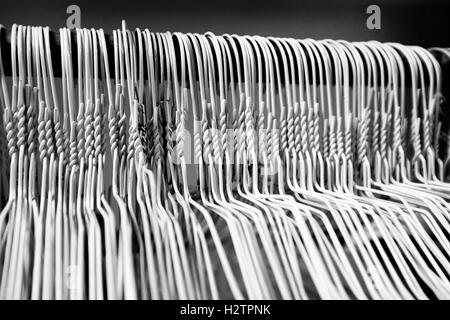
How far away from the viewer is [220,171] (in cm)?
34

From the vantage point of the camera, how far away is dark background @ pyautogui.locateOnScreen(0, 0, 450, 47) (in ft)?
1.76

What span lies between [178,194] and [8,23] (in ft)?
1.13

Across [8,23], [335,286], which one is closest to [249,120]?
[335,286]

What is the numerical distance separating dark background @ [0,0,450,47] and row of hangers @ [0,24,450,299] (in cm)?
18

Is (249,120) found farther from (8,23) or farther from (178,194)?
(8,23)

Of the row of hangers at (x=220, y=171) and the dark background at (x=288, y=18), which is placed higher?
the dark background at (x=288, y=18)

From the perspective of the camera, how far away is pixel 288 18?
564 millimetres

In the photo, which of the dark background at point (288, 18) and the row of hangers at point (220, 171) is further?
the dark background at point (288, 18)

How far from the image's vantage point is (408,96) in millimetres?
433

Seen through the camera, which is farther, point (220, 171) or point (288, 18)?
point (288, 18)

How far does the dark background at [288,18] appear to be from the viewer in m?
0.54

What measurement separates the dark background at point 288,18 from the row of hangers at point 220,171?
0.58 feet

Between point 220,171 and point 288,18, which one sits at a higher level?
point 288,18

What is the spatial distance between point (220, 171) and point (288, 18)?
12.0 inches
